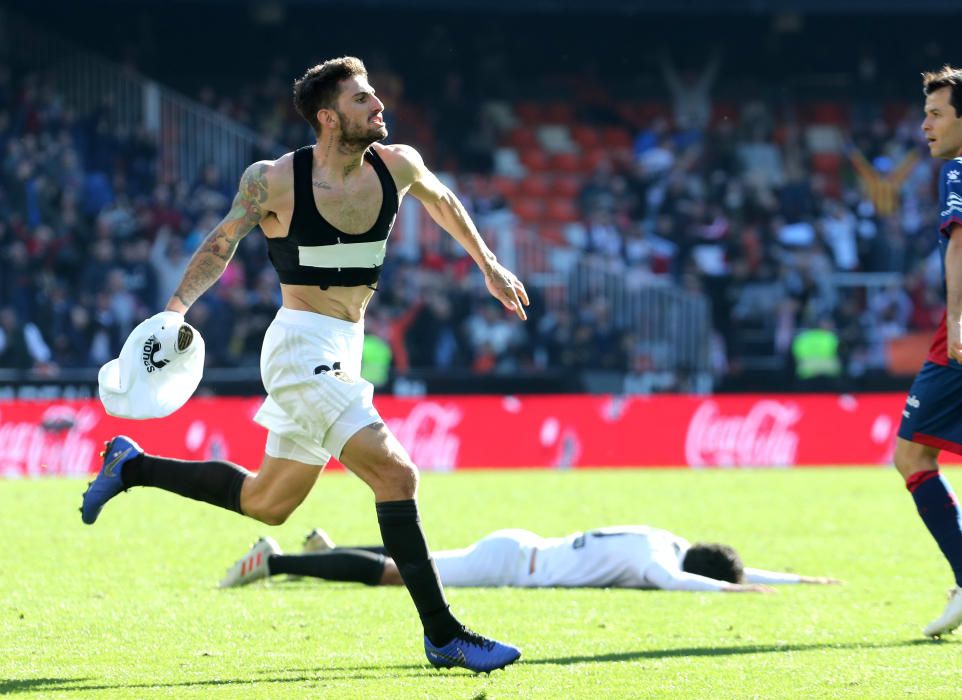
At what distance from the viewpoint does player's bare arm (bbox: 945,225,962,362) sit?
6.46 metres

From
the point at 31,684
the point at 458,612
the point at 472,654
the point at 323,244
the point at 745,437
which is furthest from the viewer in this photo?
the point at 745,437

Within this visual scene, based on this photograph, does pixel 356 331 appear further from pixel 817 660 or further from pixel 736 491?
pixel 736 491

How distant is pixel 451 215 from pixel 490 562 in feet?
8.57

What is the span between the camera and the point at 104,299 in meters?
19.7

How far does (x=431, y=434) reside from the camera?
1802 cm

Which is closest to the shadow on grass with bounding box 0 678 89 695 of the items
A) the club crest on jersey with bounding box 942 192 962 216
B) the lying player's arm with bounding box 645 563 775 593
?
the lying player's arm with bounding box 645 563 775 593

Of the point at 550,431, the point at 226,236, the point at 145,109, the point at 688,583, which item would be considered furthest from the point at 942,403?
the point at 145,109

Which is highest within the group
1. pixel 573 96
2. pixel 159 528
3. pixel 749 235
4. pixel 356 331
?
pixel 573 96

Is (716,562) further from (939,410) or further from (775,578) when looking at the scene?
(939,410)

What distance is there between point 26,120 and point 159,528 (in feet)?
41.8

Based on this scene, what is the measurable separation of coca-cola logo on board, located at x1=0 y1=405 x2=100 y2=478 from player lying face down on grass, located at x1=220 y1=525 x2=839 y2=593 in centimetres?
880

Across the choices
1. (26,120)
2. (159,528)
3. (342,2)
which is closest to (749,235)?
(342,2)

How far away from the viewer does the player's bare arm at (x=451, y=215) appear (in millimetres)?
6395

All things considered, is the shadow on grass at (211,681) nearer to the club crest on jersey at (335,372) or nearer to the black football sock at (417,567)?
the black football sock at (417,567)
